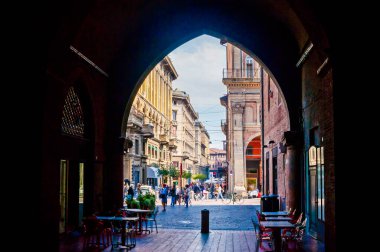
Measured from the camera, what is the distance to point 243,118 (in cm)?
4338

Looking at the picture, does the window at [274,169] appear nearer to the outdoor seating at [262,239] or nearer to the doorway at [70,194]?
the outdoor seating at [262,239]

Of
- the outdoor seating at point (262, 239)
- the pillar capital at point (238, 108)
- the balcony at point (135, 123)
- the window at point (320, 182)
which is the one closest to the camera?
the outdoor seating at point (262, 239)

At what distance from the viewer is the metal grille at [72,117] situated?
538 inches

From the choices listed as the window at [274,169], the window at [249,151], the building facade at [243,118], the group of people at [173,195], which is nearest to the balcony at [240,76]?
the building facade at [243,118]

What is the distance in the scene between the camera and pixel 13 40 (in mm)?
8680

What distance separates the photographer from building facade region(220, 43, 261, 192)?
42625 millimetres

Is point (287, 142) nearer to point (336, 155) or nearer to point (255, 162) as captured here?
point (336, 155)

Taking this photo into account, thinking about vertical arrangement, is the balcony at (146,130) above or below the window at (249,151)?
above

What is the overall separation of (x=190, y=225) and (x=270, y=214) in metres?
5.81

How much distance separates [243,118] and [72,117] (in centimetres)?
3016

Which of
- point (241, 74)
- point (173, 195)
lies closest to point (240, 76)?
point (241, 74)

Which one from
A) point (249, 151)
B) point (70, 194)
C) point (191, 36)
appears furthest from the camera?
point (249, 151)

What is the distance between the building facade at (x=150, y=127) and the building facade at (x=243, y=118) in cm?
772

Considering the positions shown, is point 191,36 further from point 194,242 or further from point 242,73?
point 242,73
